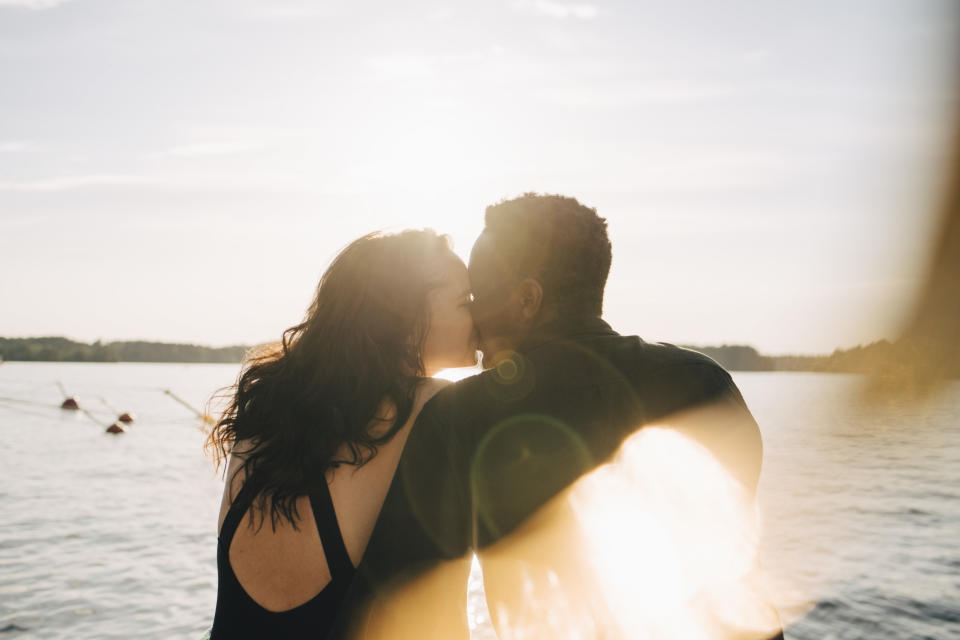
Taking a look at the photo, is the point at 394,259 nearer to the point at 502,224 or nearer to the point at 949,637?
the point at 502,224

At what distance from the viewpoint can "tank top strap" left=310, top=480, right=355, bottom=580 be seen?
2377 mm

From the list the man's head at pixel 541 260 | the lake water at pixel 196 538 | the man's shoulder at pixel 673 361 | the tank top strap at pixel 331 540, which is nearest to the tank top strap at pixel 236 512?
the tank top strap at pixel 331 540

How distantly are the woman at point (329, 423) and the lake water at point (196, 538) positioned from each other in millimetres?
7484

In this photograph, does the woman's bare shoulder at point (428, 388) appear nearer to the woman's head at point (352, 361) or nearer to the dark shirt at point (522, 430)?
the woman's head at point (352, 361)

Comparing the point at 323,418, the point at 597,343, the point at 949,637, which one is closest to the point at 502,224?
the point at 597,343

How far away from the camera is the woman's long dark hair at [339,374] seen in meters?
2.45

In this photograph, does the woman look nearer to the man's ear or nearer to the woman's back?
the woman's back

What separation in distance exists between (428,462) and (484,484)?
0.19 meters

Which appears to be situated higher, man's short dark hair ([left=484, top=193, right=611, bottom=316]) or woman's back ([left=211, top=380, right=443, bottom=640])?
man's short dark hair ([left=484, top=193, right=611, bottom=316])

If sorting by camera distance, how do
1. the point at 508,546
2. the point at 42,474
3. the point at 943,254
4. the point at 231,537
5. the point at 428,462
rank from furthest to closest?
the point at 943,254, the point at 42,474, the point at 231,537, the point at 428,462, the point at 508,546

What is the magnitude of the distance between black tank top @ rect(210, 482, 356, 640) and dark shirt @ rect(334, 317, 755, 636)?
0.37 metres

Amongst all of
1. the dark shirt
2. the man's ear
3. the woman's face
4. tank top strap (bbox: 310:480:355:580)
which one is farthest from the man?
the woman's face

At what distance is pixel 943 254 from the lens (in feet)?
391

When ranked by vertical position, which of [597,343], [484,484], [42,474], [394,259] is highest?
[394,259]
